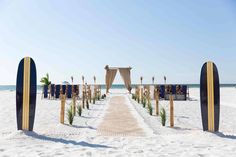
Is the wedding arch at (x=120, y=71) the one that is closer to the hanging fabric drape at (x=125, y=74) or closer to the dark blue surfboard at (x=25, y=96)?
the hanging fabric drape at (x=125, y=74)

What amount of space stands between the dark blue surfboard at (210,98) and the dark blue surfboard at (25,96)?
13.9 ft

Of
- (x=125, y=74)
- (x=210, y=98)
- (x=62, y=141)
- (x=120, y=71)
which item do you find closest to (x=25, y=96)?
(x=62, y=141)

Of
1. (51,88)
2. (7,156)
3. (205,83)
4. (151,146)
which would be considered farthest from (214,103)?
(51,88)

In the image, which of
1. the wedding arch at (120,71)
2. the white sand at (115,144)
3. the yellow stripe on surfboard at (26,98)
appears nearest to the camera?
the white sand at (115,144)

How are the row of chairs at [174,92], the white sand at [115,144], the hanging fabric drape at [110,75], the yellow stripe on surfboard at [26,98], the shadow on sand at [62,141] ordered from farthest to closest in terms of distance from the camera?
the hanging fabric drape at [110,75] < the row of chairs at [174,92] < the yellow stripe on surfboard at [26,98] < the shadow on sand at [62,141] < the white sand at [115,144]

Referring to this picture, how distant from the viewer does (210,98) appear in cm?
614

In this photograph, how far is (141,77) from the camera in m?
27.5

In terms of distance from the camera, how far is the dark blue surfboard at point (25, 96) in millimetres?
6055

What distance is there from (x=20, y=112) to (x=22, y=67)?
3.66 ft

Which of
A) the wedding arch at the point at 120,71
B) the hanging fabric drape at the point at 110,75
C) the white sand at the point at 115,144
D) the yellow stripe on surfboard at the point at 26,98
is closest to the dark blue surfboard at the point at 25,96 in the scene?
the yellow stripe on surfboard at the point at 26,98

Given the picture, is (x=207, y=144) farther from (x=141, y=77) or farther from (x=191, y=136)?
(x=141, y=77)

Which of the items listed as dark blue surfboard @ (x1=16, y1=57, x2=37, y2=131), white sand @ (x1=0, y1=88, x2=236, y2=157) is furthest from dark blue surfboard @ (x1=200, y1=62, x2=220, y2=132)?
dark blue surfboard @ (x1=16, y1=57, x2=37, y2=131)

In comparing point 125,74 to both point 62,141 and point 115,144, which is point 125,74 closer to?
point 62,141

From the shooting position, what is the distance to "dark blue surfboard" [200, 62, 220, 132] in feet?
19.9
